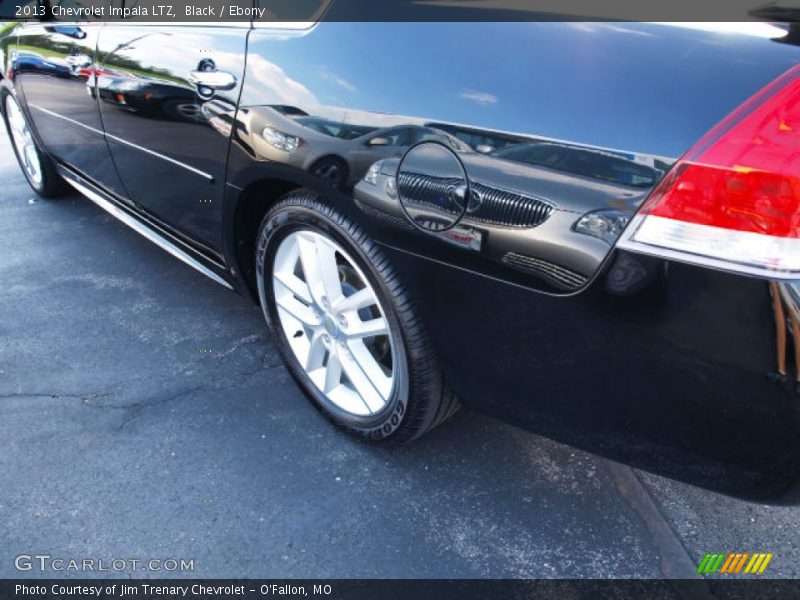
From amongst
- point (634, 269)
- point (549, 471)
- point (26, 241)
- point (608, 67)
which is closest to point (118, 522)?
point (549, 471)

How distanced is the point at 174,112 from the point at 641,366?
1813 millimetres

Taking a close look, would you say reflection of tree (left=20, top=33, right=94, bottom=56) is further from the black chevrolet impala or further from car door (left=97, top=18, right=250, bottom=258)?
the black chevrolet impala

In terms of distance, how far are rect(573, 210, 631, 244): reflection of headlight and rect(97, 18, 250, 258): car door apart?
122 centimetres

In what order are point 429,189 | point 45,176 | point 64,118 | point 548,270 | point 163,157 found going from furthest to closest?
point 45,176
point 64,118
point 163,157
point 429,189
point 548,270

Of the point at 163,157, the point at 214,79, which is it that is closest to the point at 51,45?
the point at 163,157

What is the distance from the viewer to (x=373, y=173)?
1596mm

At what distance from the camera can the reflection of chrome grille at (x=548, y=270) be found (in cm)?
129

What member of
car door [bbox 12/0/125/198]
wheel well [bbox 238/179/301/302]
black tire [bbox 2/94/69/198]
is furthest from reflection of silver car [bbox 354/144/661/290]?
black tire [bbox 2/94/69/198]

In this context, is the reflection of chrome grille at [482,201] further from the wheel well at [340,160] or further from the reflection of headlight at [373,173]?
the wheel well at [340,160]

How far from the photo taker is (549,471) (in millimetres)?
2064

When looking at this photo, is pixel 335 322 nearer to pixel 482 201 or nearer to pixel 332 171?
pixel 332 171

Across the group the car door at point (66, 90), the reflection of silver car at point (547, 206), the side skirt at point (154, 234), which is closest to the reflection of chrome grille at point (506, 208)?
the reflection of silver car at point (547, 206)

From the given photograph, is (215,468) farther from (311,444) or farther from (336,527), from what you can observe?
(336,527)

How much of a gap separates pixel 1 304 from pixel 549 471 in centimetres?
283
